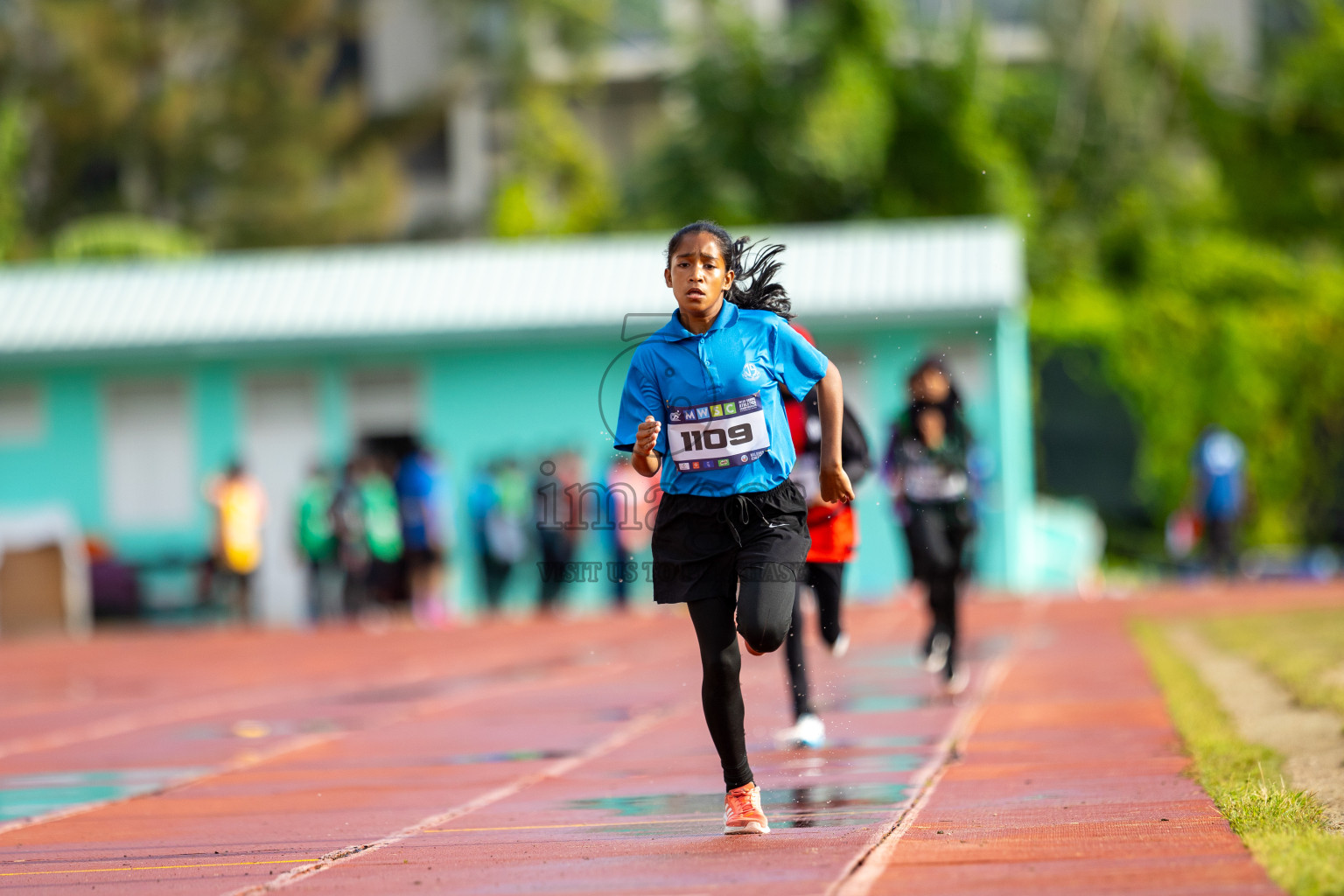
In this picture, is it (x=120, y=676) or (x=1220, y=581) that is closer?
(x=120, y=676)

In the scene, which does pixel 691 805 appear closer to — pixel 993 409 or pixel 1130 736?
pixel 1130 736

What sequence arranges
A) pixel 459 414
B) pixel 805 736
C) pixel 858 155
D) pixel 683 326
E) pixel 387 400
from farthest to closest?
pixel 858 155 → pixel 387 400 → pixel 459 414 → pixel 805 736 → pixel 683 326

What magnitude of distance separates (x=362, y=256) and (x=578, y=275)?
324cm

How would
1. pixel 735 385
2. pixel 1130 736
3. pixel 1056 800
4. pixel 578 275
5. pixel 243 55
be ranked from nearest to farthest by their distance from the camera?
pixel 735 385 → pixel 1056 800 → pixel 1130 736 → pixel 578 275 → pixel 243 55

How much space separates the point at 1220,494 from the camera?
22859mm

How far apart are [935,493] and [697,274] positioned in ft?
15.9

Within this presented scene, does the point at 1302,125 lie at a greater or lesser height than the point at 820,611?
greater

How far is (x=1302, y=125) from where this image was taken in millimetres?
39188

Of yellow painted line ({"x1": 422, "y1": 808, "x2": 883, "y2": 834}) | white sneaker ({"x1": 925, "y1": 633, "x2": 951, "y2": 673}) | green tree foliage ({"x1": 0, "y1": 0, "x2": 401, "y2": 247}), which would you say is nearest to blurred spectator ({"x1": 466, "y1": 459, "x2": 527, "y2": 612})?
white sneaker ({"x1": 925, "y1": 633, "x2": 951, "y2": 673})

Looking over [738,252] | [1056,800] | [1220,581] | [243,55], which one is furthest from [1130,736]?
[243,55]

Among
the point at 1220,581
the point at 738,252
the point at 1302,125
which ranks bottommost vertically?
the point at 1220,581

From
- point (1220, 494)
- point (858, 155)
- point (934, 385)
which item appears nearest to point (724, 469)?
point (934, 385)

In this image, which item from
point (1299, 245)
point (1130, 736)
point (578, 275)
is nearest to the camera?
point (1130, 736)

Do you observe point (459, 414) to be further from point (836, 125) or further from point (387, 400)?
point (836, 125)
